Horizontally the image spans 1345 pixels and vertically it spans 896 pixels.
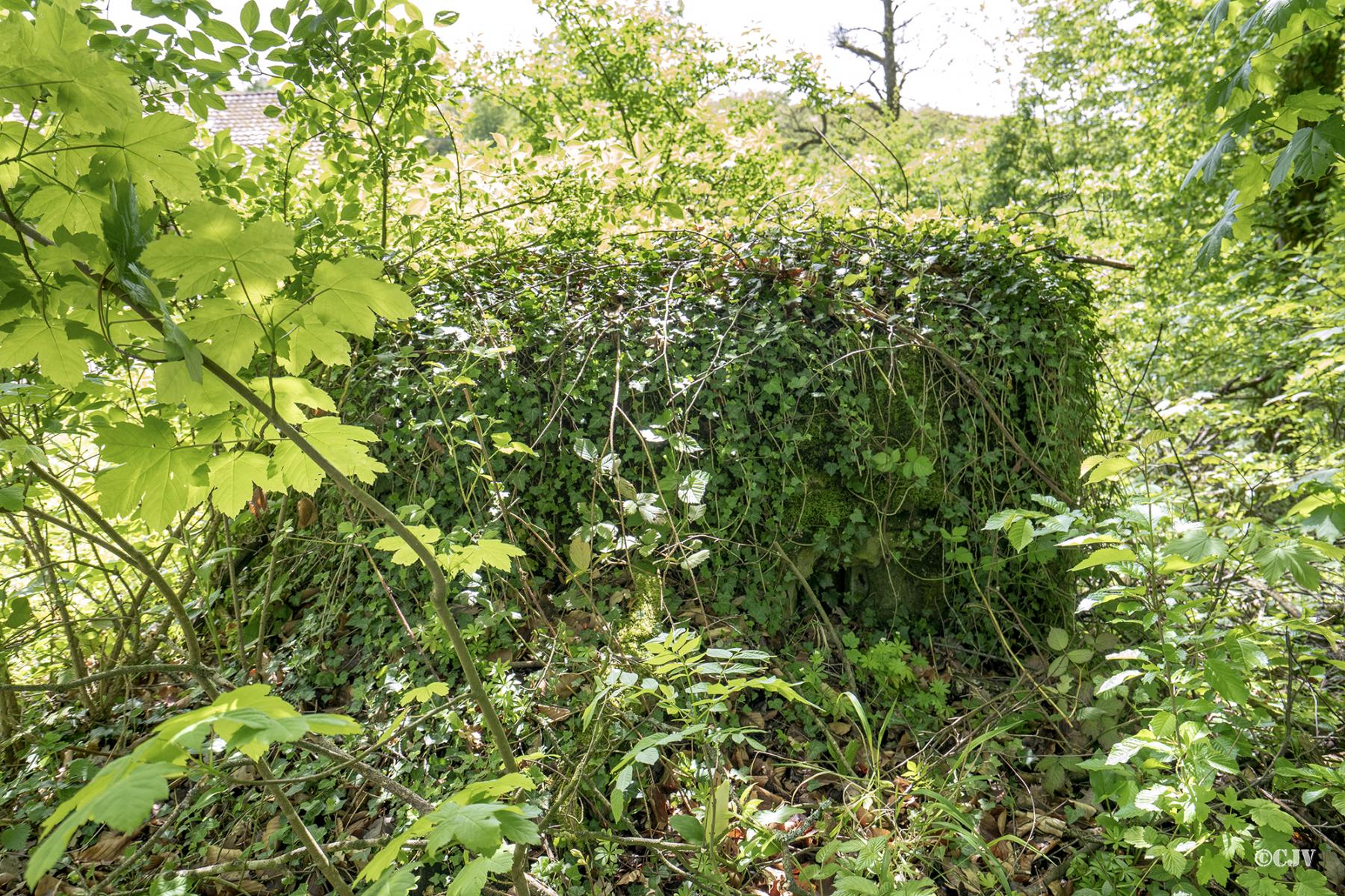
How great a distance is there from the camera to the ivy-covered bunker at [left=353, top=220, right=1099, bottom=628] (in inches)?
124

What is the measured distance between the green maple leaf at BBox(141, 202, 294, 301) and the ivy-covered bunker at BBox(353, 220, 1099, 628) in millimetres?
2036

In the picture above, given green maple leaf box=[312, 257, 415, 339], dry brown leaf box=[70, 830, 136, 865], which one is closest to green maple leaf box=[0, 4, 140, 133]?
green maple leaf box=[312, 257, 415, 339]

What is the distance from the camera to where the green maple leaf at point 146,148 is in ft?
3.26

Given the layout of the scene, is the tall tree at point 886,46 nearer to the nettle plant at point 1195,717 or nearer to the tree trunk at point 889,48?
the tree trunk at point 889,48

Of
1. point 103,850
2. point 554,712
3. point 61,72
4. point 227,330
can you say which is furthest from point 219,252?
point 103,850

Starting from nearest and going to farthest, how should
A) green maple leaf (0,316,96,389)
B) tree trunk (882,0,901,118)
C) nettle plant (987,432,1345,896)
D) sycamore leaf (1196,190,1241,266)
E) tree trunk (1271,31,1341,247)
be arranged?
green maple leaf (0,316,96,389) → nettle plant (987,432,1345,896) → sycamore leaf (1196,190,1241,266) → tree trunk (1271,31,1341,247) → tree trunk (882,0,901,118)

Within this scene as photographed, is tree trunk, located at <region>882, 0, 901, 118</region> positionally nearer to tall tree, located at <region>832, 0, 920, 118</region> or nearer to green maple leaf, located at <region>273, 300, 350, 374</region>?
tall tree, located at <region>832, 0, 920, 118</region>

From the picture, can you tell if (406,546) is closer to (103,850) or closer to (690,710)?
(690,710)

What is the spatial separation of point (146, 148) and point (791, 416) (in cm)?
259

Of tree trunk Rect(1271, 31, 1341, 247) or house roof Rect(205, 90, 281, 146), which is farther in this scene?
house roof Rect(205, 90, 281, 146)

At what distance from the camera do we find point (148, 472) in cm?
106

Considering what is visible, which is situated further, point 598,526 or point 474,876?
point 598,526

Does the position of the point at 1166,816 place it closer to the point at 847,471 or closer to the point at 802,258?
the point at 847,471

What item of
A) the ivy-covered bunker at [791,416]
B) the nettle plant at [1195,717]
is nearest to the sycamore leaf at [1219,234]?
the nettle plant at [1195,717]
